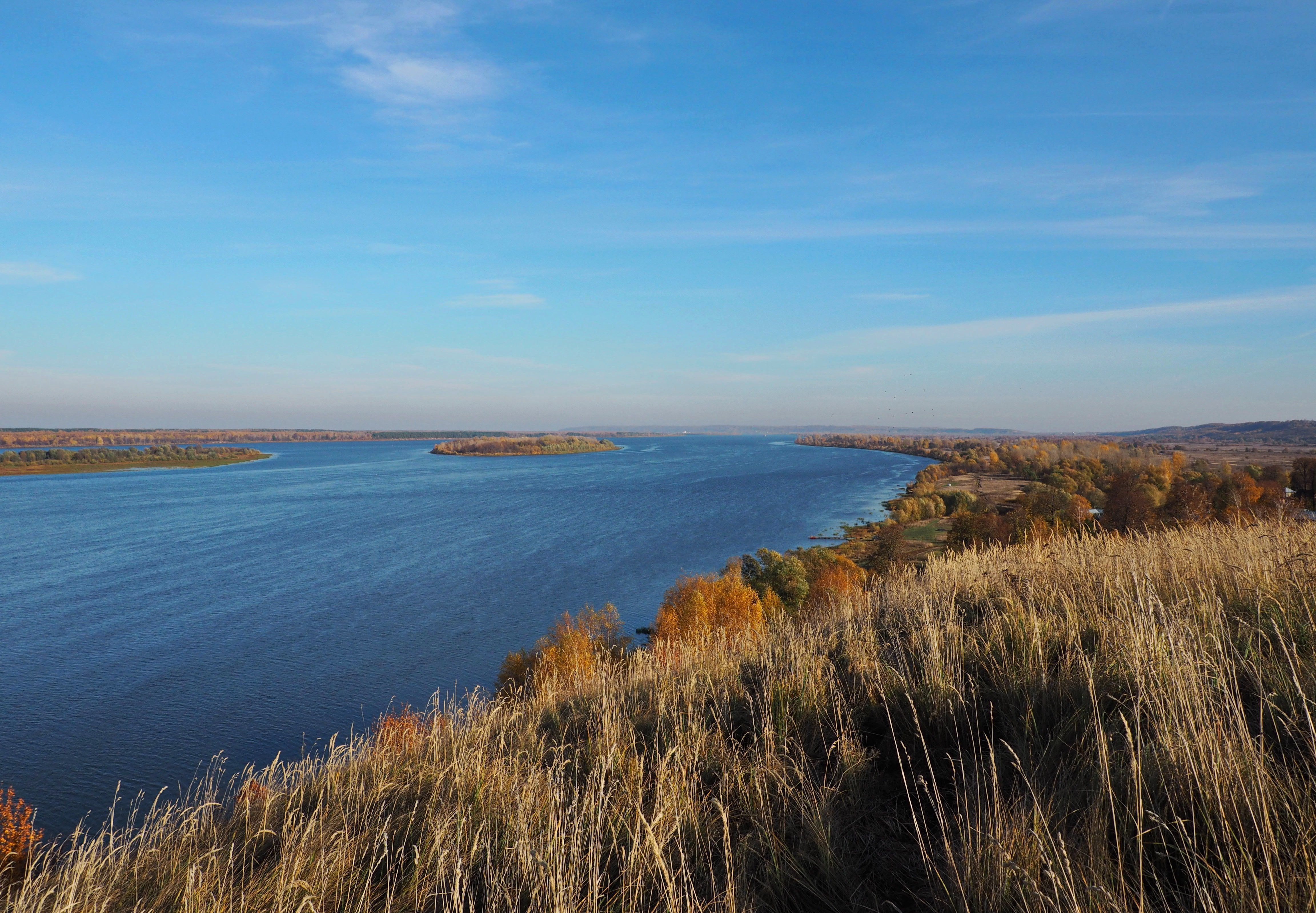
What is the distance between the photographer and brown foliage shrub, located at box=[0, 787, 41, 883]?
11.4m

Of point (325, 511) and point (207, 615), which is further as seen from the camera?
point (325, 511)

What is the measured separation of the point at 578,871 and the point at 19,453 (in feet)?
700

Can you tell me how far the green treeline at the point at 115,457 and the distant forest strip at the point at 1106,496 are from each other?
523 ft

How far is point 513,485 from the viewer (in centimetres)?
10738

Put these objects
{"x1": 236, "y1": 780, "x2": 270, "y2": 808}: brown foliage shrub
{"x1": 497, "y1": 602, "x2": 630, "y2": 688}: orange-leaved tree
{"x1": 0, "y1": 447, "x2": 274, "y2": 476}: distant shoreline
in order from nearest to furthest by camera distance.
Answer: {"x1": 236, "y1": 780, "x2": 270, "y2": 808}: brown foliage shrub < {"x1": 497, "y1": 602, "x2": 630, "y2": 688}: orange-leaved tree < {"x1": 0, "y1": 447, "x2": 274, "y2": 476}: distant shoreline

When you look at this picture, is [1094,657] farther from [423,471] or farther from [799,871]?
[423,471]

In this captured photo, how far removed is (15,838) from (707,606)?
2447 centimetres

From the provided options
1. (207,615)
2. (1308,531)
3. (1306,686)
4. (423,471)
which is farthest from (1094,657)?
(423,471)

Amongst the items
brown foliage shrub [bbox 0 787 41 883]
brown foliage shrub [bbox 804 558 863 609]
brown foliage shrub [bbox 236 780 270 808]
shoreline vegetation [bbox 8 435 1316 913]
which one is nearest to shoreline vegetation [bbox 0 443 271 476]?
brown foliage shrub [bbox 804 558 863 609]

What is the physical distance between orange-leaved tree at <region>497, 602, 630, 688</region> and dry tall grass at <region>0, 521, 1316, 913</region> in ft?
55.2

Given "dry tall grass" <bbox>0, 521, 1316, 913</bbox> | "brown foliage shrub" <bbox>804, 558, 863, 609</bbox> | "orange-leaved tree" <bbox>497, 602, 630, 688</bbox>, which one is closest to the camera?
"dry tall grass" <bbox>0, 521, 1316, 913</bbox>

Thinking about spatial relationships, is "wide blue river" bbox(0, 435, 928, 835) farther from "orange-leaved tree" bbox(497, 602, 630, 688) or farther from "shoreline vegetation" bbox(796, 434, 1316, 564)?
"shoreline vegetation" bbox(796, 434, 1316, 564)

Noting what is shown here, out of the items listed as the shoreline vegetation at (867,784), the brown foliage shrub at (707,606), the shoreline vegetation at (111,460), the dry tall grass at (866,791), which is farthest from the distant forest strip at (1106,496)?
the shoreline vegetation at (111,460)

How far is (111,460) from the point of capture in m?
149
